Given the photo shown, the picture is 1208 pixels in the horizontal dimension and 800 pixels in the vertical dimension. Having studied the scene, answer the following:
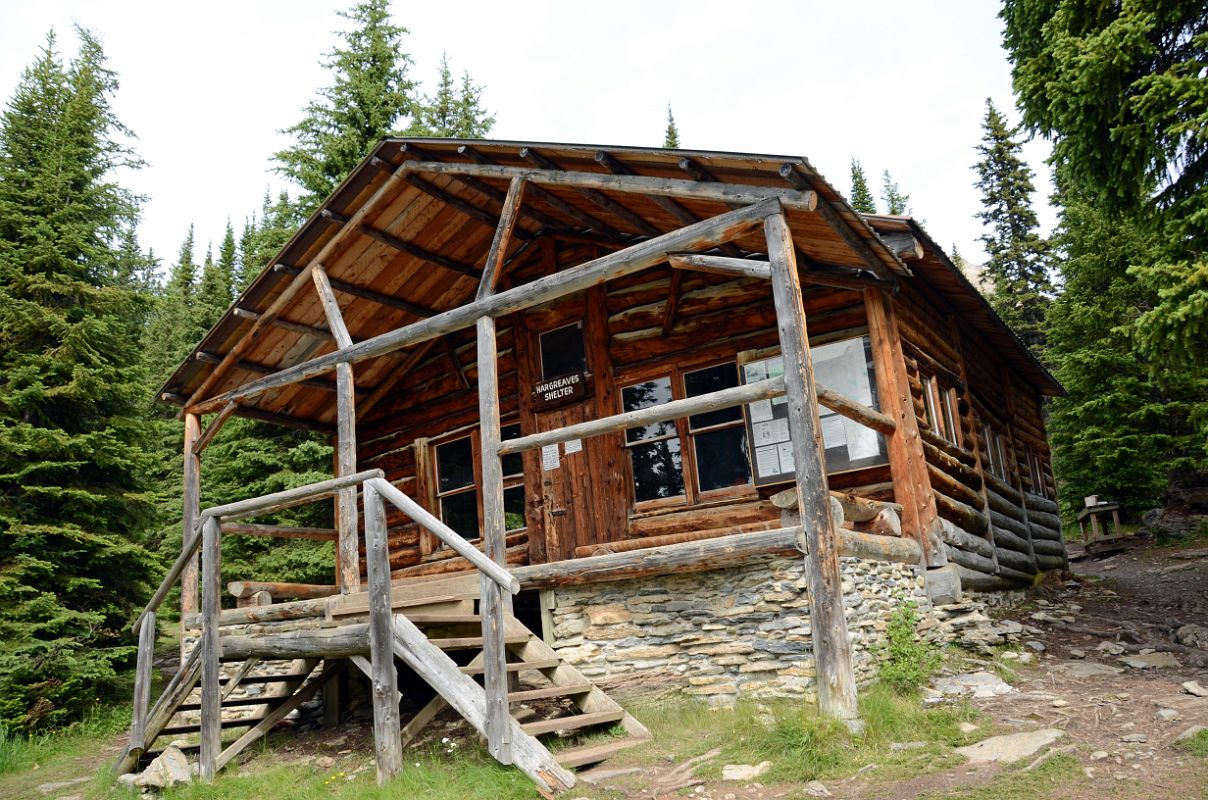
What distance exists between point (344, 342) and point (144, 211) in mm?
8942

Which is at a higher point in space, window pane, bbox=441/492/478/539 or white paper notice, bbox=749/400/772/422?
white paper notice, bbox=749/400/772/422

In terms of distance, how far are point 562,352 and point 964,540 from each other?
5.78 m

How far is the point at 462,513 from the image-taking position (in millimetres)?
13617

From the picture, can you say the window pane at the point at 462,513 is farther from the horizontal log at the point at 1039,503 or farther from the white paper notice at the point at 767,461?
the horizontal log at the point at 1039,503

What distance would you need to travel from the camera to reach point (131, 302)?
15773 millimetres

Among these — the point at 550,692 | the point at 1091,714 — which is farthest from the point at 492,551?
the point at 1091,714

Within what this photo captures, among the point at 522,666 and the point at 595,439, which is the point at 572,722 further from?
the point at 595,439

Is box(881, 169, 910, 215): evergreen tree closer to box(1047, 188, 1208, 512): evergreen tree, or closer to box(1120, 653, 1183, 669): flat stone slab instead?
box(1047, 188, 1208, 512): evergreen tree

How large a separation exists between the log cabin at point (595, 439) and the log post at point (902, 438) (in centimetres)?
3

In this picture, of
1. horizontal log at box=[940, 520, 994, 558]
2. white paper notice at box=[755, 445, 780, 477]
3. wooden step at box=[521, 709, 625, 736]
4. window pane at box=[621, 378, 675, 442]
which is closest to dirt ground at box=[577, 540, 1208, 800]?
wooden step at box=[521, 709, 625, 736]

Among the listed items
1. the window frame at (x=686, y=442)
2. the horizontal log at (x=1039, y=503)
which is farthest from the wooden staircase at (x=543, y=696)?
the horizontal log at (x=1039, y=503)

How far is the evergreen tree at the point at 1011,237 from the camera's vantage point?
34125 mm

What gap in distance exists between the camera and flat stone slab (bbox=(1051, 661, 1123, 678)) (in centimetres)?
877

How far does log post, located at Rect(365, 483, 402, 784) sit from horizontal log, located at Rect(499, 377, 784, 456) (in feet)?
5.84
